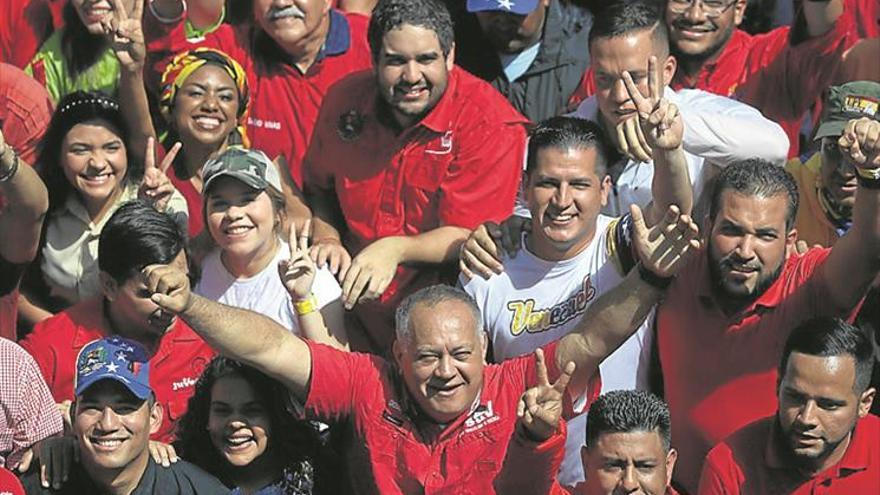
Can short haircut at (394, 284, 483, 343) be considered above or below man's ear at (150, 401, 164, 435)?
above

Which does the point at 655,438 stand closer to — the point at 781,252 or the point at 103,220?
the point at 781,252

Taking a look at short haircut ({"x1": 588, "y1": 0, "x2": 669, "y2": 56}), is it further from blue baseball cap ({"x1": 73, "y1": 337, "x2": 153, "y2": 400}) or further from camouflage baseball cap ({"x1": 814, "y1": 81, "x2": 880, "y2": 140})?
blue baseball cap ({"x1": 73, "y1": 337, "x2": 153, "y2": 400})

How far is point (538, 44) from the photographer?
8.80m

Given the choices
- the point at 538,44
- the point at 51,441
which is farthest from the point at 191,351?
the point at 538,44

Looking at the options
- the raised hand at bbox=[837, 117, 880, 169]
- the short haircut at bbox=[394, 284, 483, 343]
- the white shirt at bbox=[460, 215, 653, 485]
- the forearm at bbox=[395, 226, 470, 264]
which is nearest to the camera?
the raised hand at bbox=[837, 117, 880, 169]

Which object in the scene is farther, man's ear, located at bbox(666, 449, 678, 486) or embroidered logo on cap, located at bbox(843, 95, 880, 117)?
embroidered logo on cap, located at bbox(843, 95, 880, 117)

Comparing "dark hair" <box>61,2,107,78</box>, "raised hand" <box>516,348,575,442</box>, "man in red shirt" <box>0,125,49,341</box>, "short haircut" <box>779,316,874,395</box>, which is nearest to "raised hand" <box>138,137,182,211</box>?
"man in red shirt" <box>0,125,49,341</box>

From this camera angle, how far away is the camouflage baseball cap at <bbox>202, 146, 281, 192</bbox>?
7531 millimetres

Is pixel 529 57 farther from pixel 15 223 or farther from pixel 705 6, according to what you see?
pixel 15 223

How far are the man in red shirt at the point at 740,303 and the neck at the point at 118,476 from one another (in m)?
1.98

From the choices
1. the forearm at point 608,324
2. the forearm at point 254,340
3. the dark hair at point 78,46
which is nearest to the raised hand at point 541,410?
the forearm at point 608,324

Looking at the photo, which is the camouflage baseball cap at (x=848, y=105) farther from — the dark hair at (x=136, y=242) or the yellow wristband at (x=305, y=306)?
the dark hair at (x=136, y=242)

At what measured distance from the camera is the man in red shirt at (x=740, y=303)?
704 cm

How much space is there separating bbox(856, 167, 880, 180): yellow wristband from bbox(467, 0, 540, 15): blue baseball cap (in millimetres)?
2256
